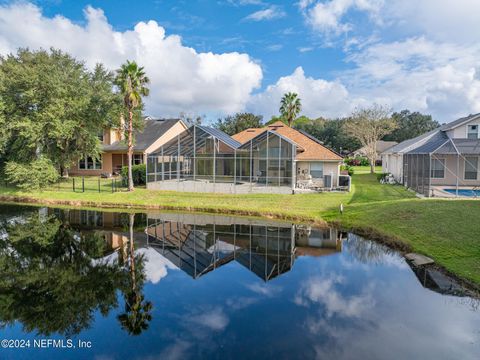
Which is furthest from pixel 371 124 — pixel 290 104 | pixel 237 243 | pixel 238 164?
pixel 237 243

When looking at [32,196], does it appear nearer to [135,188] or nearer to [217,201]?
[135,188]

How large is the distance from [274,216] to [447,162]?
15714mm

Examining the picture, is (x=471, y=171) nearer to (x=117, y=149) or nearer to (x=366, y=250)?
(x=366, y=250)

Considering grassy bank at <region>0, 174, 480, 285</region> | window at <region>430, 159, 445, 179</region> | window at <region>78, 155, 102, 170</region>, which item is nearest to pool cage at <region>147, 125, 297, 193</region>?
grassy bank at <region>0, 174, 480, 285</region>

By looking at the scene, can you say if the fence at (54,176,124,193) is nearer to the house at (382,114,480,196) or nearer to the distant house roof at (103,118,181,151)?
the distant house roof at (103,118,181,151)

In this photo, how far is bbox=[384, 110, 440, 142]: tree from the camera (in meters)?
64.3

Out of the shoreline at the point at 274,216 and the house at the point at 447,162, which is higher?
the house at the point at 447,162

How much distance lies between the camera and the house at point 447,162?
1920 cm

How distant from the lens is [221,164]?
907 inches

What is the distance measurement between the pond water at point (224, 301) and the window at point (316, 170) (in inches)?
413

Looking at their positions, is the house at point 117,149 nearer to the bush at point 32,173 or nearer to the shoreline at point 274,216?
the bush at point 32,173

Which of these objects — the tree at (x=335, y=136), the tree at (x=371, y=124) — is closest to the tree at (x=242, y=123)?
the tree at (x=335, y=136)

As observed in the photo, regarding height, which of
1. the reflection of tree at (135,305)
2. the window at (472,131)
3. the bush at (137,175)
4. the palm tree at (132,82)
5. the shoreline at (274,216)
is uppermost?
the palm tree at (132,82)

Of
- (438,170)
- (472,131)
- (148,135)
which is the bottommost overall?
(438,170)
